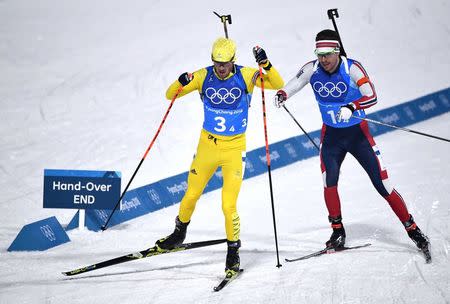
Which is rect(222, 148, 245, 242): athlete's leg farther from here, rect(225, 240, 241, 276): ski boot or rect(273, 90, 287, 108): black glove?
rect(273, 90, 287, 108): black glove

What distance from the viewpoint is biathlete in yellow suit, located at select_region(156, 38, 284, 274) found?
6.94 m

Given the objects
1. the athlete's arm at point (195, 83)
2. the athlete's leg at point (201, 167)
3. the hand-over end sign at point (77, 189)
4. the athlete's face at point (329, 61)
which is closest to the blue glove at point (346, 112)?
the athlete's face at point (329, 61)

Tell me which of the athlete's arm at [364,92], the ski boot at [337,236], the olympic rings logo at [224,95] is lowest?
the ski boot at [337,236]

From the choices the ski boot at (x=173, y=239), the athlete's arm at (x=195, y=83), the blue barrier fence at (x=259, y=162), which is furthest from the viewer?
the blue barrier fence at (x=259, y=162)

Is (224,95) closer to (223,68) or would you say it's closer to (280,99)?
(223,68)

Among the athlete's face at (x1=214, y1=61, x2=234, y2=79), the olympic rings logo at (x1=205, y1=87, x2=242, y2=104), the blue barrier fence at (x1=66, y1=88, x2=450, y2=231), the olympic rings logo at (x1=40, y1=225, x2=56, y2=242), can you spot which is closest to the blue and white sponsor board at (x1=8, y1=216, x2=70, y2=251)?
the olympic rings logo at (x1=40, y1=225, x2=56, y2=242)

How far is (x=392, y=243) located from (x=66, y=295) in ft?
11.8

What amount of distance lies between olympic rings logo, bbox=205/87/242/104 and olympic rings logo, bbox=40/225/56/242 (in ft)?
10.6

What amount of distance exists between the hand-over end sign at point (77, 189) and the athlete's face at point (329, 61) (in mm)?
3503

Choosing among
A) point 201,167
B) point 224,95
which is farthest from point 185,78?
point 201,167

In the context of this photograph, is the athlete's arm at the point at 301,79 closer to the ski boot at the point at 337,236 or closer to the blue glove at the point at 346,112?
the blue glove at the point at 346,112

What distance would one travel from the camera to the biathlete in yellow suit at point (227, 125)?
694 cm

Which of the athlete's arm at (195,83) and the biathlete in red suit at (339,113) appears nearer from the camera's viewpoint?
the biathlete in red suit at (339,113)

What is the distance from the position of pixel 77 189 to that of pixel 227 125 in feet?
9.90
